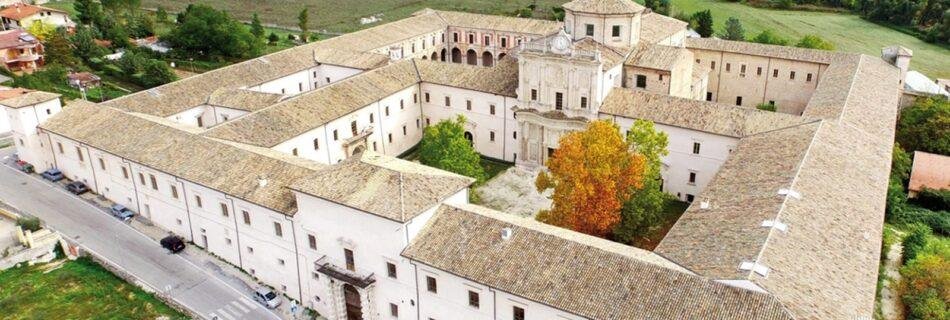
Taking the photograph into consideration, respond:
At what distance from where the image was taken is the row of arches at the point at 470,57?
274 feet

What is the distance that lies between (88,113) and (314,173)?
23.6 m

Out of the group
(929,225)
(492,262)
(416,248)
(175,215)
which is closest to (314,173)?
(416,248)

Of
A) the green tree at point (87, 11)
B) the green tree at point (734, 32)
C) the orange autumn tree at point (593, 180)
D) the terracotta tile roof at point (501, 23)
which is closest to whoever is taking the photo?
the orange autumn tree at point (593, 180)

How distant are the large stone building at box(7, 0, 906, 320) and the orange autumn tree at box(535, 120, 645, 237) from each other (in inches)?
155

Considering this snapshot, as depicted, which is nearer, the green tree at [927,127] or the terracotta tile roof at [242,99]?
the green tree at [927,127]

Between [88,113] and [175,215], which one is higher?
[88,113]

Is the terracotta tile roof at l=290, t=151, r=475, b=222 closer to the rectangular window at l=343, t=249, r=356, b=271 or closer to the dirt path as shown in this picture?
the rectangular window at l=343, t=249, r=356, b=271

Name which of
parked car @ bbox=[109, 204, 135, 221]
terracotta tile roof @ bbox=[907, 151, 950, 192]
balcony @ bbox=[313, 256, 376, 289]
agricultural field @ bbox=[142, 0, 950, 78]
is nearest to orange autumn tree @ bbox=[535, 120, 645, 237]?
balcony @ bbox=[313, 256, 376, 289]

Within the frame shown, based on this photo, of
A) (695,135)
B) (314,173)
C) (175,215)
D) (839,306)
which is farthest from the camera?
(695,135)

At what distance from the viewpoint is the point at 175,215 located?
41.4 meters

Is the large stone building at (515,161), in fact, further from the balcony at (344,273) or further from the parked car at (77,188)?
the parked car at (77,188)

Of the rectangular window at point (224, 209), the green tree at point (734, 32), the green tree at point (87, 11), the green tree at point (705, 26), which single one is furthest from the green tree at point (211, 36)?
the green tree at point (734, 32)

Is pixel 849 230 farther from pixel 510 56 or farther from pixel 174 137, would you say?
pixel 174 137

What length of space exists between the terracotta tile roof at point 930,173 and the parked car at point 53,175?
59.5 m
